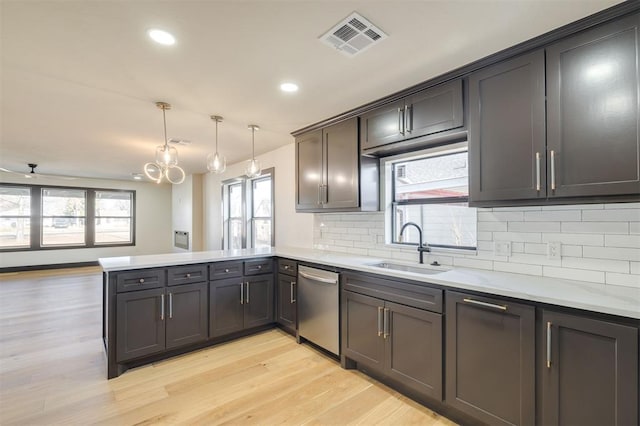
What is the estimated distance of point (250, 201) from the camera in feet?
19.1

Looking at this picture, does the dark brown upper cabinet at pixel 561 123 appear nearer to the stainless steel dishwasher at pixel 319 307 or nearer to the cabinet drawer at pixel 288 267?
the stainless steel dishwasher at pixel 319 307

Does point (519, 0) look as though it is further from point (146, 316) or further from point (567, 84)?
point (146, 316)

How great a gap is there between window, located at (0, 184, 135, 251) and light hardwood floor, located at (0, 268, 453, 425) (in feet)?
17.3

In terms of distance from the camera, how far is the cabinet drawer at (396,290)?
2068 millimetres

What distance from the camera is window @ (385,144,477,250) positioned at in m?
2.66

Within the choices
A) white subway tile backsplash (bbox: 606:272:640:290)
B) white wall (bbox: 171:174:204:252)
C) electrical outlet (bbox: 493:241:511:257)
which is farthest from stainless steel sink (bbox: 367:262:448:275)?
white wall (bbox: 171:174:204:252)

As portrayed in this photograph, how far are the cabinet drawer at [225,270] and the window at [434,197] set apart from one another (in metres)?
1.72

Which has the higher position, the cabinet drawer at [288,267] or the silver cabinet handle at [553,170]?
the silver cabinet handle at [553,170]

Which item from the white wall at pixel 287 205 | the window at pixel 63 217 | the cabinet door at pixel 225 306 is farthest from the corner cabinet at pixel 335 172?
the window at pixel 63 217

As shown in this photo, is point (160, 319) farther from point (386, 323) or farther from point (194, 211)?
point (194, 211)

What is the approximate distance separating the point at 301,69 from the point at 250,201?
12.6 feet

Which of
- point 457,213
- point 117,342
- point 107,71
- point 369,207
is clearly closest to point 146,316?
point 117,342

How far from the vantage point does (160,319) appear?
2.80 m

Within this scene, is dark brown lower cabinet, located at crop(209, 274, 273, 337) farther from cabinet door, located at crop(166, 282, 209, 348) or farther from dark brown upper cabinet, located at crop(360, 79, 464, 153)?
dark brown upper cabinet, located at crop(360, 79, 464, 153)
